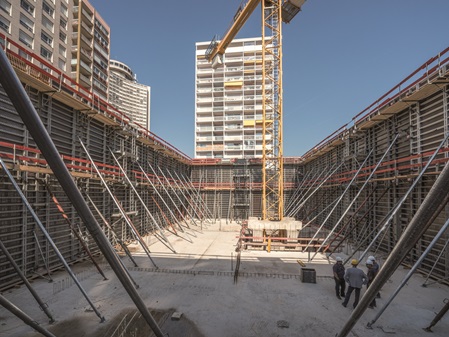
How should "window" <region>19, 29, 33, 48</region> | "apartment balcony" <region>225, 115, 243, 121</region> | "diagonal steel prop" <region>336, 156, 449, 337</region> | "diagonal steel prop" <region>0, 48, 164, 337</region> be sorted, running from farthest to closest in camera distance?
"apartment balcony" <region>225, 115, 243, 121</region> < "window" <region>19, 29, 33, 48</region> < "diagonal steel prop" <region>0, 48, 164, 337</region> < "diagonal steel prop" <region>336, 156, 449, 337</region>

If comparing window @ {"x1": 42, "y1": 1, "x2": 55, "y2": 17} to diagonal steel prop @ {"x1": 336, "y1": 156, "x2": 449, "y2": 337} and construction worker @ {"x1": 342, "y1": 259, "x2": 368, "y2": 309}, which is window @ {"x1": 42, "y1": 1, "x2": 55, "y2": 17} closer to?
construction worker @ {"x1": 342, "y1": 259, "x2": 368, "y2": 309}

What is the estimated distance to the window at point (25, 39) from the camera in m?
34.9

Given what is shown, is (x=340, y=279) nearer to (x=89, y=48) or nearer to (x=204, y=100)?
(x=89, y=48)

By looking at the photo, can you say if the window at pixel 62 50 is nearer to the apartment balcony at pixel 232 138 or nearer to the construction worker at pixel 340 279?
the apartment balcony at pixel 232 138

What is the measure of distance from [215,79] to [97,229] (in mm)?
68800

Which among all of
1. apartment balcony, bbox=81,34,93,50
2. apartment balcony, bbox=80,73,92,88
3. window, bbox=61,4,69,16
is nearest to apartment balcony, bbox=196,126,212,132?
apartment balcony, bbox=80,73,92,88

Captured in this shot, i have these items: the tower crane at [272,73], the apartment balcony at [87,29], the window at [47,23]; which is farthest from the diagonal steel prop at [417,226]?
the apartment balcony at [87,29]

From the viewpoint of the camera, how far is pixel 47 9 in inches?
1591

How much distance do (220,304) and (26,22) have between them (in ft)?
148

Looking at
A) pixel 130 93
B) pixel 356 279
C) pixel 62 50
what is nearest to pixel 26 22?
pixel 62 50

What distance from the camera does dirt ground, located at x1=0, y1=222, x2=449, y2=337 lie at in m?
7.21

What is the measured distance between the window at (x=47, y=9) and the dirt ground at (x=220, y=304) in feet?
145

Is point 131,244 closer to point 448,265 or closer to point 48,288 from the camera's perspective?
point 48,288

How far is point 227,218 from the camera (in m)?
31.6
